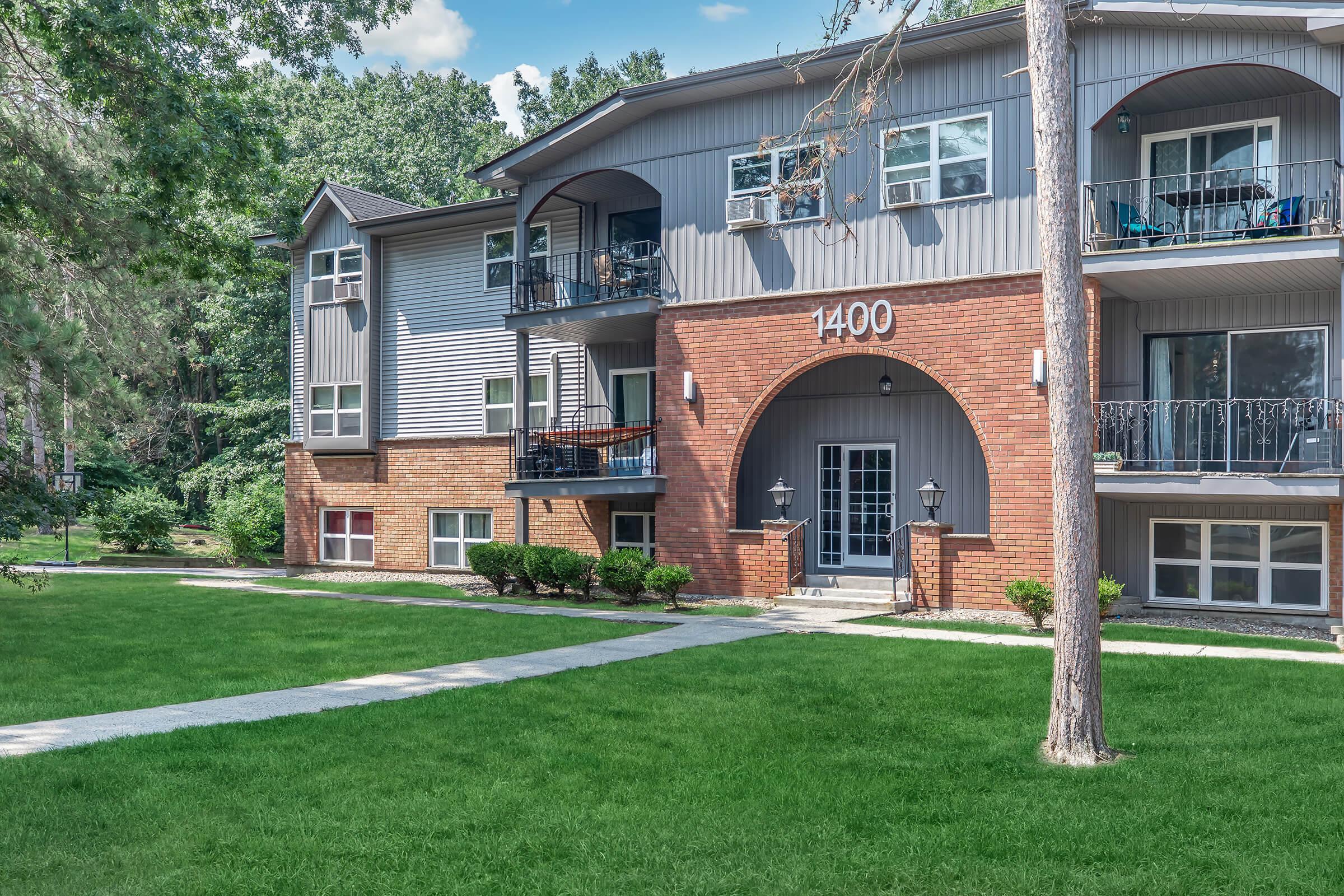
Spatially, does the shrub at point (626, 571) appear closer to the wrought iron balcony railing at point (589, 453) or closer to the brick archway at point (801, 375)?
the brick archway at point (801, 375)

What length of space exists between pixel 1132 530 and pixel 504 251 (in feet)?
42.8

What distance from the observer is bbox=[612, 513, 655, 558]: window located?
66.8 feet

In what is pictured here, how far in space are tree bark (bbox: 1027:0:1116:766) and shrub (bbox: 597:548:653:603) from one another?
10.1m

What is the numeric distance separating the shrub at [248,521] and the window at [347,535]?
2845mm

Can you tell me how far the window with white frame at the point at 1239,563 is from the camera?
589 inches

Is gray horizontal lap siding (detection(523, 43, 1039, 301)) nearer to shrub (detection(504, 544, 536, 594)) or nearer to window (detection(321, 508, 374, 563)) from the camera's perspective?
shrub (detection(504, 544, 536, 594))

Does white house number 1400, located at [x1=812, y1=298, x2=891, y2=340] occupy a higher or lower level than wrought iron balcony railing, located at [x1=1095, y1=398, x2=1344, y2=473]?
higher

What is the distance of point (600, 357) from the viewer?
21.1 metres

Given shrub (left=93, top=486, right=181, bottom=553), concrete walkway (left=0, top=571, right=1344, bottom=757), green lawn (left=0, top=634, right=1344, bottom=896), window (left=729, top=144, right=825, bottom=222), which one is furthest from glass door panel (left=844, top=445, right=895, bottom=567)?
shrub (left=93, top=486, right=181, bottom=553)

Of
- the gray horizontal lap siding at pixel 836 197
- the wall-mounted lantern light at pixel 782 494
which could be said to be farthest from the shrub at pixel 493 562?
the gray horizontal lap siding at pixel 836 197

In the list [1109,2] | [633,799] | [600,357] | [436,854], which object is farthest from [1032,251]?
[436,854]

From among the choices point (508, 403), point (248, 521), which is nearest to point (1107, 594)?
point (508, 403)

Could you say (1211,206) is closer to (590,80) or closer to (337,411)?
(337,411)

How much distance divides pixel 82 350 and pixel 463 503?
10334mm
